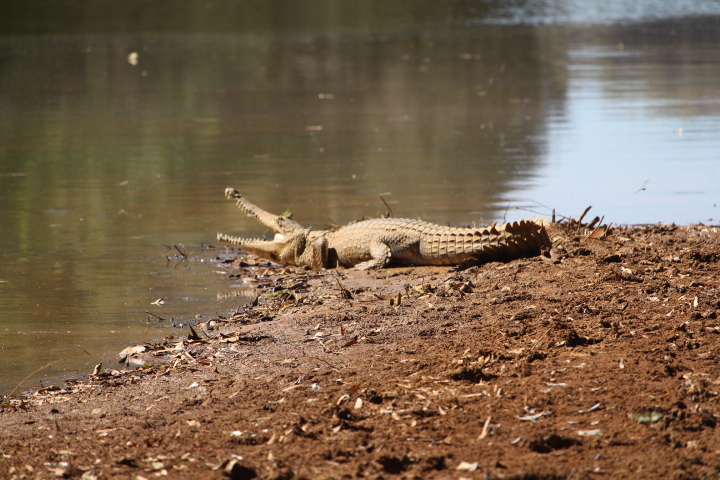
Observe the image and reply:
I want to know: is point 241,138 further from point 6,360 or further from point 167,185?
point 6,360

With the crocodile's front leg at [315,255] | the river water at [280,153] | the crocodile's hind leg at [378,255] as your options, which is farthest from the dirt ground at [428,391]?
the crocodile's front leg at [315,255]

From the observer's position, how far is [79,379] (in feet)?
15.7

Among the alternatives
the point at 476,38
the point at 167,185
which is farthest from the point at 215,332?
the point at 476,38

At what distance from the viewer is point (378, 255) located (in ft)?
23.8

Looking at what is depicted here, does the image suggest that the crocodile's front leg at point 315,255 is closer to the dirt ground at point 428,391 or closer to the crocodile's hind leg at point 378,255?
the crocodile's hind leg at point 378,255

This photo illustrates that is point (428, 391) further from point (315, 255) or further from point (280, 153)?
point (280, 153)

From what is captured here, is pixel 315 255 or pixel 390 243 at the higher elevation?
pixel 390 243

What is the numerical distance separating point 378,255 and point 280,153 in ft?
16.3

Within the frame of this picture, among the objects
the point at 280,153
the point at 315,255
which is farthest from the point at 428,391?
the point at 280,153

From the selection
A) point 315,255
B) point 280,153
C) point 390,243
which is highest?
point 280,153

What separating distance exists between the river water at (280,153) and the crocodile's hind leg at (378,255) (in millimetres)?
1228

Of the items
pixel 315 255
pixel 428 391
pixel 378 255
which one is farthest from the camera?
pixel 315 255

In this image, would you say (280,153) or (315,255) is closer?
(315,255)

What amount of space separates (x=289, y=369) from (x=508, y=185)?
576 cm
